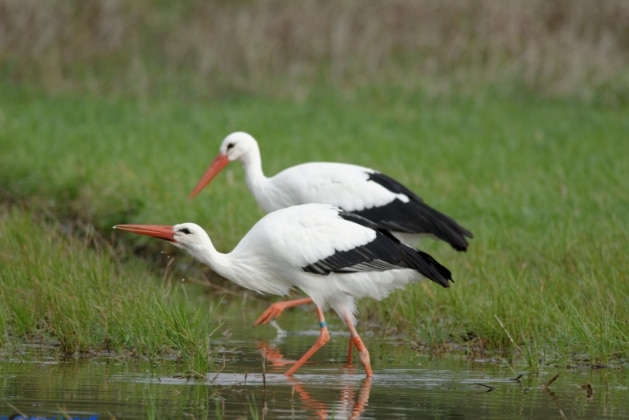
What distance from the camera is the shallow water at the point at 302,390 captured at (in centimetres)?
550

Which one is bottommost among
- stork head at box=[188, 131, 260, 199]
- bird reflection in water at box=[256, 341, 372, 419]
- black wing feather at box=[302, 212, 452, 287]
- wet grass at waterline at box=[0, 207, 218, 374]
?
bird reflection in water at box=[256, 341, 372, 419]

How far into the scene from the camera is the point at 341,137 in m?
14.6

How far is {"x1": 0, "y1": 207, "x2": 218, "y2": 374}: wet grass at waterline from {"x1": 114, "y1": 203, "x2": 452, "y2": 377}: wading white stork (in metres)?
0.34

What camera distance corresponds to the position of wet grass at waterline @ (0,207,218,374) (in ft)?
21.9

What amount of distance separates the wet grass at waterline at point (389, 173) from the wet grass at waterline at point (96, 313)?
14 mm

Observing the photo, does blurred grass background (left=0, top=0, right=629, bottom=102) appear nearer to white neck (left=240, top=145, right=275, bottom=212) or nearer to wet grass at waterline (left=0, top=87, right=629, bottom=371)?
wet grass at waterline (left=0, top=87, right=629, bottom=371)

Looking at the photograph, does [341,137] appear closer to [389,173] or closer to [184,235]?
[389,173]

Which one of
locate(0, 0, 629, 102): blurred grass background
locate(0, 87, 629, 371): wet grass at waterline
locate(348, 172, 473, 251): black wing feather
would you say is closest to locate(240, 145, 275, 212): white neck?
locate(348, 172, 473, 251): black wing feather

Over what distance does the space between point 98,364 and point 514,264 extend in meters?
3.46

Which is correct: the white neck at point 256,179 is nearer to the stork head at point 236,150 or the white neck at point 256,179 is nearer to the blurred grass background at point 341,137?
the stork head at point 236,150

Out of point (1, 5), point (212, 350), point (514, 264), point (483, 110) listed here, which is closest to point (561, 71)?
point (483, 110)

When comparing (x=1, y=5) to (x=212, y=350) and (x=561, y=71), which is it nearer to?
(x=561, y=71)

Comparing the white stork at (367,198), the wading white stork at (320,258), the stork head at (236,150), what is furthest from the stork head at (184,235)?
A: the stork head at (236,150)

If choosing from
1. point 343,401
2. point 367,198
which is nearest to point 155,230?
point 343,401
